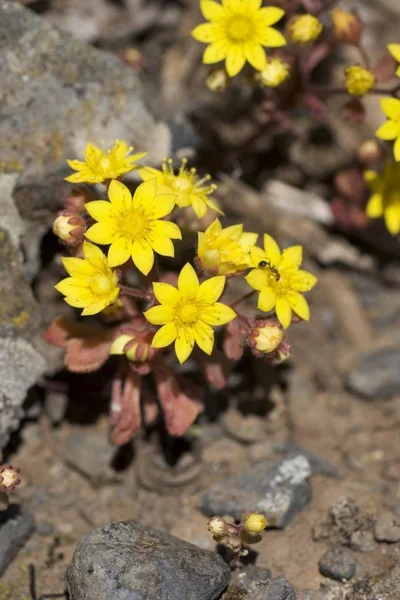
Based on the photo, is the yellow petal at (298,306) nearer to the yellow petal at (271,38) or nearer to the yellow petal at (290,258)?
the yellow petal at (290,258)

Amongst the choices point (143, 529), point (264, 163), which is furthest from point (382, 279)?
point (143, 529)

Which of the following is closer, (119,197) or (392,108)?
(119,197)

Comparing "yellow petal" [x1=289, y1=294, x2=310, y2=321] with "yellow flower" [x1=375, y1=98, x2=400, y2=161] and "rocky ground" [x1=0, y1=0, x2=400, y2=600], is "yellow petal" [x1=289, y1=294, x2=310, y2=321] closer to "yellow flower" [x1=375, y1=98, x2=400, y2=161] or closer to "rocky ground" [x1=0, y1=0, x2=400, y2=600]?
"rocky ground" [x1=0, y1=0, x2=400, y2=600]

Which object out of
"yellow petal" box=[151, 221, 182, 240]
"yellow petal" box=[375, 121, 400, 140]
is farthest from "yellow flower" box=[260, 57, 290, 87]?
"yellow petal" box=[151, 221, 182, 240]

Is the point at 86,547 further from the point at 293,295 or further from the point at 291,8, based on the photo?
the point at 291,8

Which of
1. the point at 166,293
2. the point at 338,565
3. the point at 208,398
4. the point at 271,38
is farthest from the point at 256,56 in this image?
the point at 338,565

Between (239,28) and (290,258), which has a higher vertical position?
(239,28)

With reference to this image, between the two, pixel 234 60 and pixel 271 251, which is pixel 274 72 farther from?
pixel 271 251
